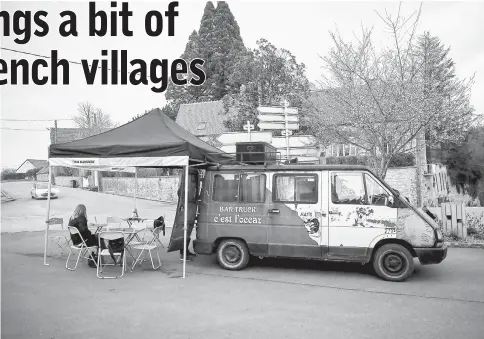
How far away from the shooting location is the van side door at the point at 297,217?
7766mm

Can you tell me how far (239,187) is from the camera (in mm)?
8328

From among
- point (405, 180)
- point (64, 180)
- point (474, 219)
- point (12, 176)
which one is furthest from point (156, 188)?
point (12, 176)

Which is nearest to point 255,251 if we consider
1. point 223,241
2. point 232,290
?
point 223,241

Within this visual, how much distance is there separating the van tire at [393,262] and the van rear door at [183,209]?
3.92 metres

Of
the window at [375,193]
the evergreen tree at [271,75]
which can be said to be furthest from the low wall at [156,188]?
the window at [375,193]

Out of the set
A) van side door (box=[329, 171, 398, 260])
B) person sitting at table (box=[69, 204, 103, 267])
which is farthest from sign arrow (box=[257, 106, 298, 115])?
person sitting at table (box=[69, 204, 103, 267])

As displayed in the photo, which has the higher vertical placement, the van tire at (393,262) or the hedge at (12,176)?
the hedge at (12,176)

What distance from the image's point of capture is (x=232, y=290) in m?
6.86

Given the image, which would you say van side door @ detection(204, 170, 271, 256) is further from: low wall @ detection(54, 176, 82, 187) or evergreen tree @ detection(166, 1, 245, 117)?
low wall @ detection(54, 176, 82, 187)

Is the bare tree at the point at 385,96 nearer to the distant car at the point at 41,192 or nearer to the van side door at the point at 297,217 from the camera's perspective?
the van side door at the point at 297,217

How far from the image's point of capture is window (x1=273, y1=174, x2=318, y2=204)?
788 centimetres

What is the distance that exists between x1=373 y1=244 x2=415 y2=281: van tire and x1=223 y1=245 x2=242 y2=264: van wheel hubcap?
8.60ft

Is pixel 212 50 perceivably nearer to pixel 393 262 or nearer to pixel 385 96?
pixel 385 96

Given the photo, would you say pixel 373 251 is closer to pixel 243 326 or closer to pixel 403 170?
pixel 243 326
